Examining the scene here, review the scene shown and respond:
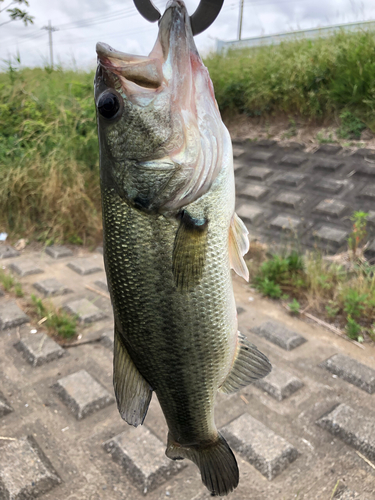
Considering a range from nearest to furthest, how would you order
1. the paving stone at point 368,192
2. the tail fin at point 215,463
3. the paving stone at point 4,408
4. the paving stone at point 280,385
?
the tail fin at point 215,463, the paving stone at point 4,408, the paving stone at point 280,385, the paving stone at point 368,192

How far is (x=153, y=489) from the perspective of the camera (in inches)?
86.1

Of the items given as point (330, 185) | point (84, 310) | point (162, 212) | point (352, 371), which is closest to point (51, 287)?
point (84, 310)

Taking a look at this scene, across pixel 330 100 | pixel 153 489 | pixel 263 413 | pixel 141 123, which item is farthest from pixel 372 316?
pixel 330 100

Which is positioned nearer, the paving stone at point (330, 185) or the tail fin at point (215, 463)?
the tail fin at point (215, 463)

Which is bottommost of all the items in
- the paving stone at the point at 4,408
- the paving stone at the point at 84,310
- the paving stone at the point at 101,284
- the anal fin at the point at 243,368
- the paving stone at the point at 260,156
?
the paving stone at the point at 101,284

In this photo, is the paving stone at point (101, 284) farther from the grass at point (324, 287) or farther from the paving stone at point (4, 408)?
the paving stone at point (4, 408)

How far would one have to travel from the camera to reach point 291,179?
5.71 m

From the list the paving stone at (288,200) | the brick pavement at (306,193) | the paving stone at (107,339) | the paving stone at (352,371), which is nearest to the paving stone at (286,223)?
the brick pavement at (306,193)

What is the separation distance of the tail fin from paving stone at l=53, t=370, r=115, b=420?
162 cm

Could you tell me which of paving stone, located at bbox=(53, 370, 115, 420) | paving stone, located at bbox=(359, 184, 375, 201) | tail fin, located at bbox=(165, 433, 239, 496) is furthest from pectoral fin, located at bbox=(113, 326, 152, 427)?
paving stone, located at bbox=(359, 184, 375, 201)

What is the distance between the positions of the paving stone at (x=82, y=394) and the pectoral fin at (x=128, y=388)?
172cm

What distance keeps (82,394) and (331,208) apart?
3.76 meters

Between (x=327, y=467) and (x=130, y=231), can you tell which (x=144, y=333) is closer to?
(x=130, y=231)

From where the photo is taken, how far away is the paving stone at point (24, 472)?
2.09 meters
